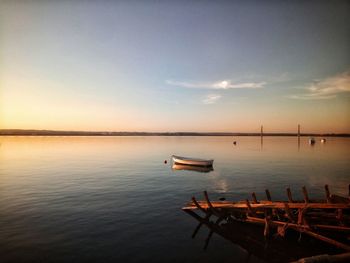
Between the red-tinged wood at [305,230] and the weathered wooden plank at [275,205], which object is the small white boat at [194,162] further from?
the red-tinged wood at [305,230]

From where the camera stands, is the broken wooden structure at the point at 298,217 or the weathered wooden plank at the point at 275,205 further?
the broken wooden structure at the point at 298,217

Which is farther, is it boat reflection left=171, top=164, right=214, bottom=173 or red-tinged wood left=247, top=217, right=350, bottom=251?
boat reflection left=171, top=164, right=214, bottom=173

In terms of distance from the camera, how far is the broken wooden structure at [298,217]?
630 inches

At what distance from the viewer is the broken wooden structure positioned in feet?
52.5

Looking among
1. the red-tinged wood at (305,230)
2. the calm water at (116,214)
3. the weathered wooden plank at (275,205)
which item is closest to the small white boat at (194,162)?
the calm water at (116,214)

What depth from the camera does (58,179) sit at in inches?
1606

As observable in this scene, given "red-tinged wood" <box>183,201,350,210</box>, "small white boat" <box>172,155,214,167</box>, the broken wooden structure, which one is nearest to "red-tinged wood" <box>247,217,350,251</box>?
the broken wooden structure

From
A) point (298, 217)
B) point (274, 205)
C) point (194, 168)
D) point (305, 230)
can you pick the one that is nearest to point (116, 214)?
point (274, 205)

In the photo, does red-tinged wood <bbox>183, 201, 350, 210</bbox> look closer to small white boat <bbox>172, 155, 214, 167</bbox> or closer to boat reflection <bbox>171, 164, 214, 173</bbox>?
boat reflection <bbox>171, 164, 214, 173</bbox>

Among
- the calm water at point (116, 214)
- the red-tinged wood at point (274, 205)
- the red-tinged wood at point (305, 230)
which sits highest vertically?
the red-tinged wood at point (274, 205)

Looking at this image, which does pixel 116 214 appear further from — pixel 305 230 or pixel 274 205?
pixel 305 230

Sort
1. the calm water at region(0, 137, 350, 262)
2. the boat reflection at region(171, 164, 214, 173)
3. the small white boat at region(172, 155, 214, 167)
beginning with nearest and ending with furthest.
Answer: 1. the calm water at region(0, 137, 350, 262)
2. the boat reflection at region(171, 164, 214, 173)
3. the small white boat at region(172, 155, 214, 167)

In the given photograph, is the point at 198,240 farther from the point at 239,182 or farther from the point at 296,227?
the point at 239,182

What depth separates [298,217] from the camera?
1672 centimetres
